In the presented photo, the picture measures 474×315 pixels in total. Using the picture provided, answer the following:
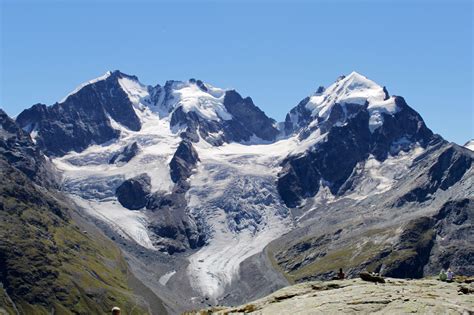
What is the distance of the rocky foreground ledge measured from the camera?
5225 centimetres

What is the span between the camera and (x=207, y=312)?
6825cm

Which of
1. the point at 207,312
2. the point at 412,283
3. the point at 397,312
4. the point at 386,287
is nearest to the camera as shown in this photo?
the point at 397,312

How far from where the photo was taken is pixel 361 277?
211 ft

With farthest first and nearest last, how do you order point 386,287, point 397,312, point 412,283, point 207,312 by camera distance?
point 207,312 < point 412,283 < point 386,287 < point 397,312

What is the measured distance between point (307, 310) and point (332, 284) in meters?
9.53

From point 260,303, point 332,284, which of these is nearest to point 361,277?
point 332,284

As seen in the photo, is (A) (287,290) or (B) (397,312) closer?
(B) (397,312)

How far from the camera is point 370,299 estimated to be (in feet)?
180

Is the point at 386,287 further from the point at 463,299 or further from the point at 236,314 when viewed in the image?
the point at 236,314

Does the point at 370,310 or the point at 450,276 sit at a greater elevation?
the point at 450,276

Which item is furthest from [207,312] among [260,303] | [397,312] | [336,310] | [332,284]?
[397,312]

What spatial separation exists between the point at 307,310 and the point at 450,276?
2212cm

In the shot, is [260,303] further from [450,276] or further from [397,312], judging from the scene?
[450,276]

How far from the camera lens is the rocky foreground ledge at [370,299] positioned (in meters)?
52.2
